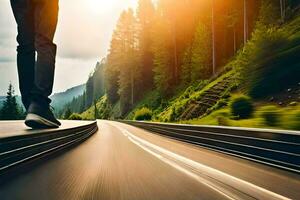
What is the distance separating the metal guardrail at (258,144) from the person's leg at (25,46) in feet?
15.6

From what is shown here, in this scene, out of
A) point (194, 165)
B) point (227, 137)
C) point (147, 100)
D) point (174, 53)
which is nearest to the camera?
point (194, 165)

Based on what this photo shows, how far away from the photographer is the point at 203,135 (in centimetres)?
1332

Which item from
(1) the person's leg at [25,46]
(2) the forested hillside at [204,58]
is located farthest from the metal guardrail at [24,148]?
(2) the forested hillside at [204,58]

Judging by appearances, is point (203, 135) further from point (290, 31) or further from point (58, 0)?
point (290, 31)

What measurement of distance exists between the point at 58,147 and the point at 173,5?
78.4 meters

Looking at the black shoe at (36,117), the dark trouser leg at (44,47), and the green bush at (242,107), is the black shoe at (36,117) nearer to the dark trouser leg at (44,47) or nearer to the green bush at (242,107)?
the dark trouser leg at (44,47)

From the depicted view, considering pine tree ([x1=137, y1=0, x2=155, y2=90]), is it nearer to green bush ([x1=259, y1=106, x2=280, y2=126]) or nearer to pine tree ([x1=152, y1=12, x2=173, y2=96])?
pine tree ([x1=152, y1=12, x2=173, y2=96])

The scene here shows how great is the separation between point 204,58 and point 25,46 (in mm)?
57124

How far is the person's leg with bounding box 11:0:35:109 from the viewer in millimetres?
7391

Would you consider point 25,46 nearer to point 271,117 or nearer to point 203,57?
point 271,117

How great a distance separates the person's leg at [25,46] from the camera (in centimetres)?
739

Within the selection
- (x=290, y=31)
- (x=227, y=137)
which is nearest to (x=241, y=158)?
(x=227, y=137)

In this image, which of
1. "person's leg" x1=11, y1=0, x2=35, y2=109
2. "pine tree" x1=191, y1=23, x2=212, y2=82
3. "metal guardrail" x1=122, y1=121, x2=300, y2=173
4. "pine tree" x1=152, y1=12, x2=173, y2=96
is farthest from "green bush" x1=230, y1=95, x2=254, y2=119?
"pine tree" x1=152, y1=12, x2=173, y2=96

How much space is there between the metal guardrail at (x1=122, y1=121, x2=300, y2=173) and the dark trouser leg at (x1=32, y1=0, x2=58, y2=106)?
14.4ft
